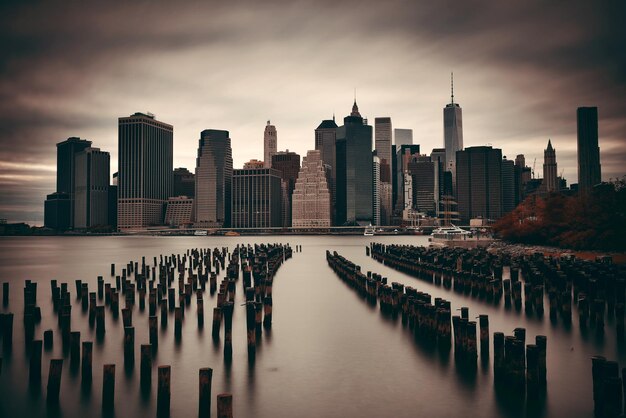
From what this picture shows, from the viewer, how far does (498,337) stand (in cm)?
1739

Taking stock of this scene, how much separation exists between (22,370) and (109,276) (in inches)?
1474

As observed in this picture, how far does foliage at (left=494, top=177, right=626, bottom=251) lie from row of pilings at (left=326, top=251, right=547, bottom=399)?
38.0 metres

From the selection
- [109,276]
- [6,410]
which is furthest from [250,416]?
[109,276]

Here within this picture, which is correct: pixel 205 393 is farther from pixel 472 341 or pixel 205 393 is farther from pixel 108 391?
pixel 472 341

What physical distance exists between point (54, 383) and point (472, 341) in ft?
47.8

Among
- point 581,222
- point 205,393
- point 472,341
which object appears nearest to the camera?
point 205,393

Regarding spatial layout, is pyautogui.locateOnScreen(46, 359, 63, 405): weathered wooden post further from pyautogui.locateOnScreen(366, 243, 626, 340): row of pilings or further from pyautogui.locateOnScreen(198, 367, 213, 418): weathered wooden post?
pyautogui.locateOnScreen(366, 243, 626, 340): row of pilings

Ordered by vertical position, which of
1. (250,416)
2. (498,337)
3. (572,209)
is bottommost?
(250,416)

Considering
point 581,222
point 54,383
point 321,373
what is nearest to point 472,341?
point 321,373

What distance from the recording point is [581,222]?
67000 mm

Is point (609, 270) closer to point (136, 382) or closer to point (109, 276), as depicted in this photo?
point (136, 382)

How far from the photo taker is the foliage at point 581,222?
5791 cm

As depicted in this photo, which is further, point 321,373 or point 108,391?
point 321,373

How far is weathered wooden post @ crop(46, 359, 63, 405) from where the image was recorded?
15805 mm
